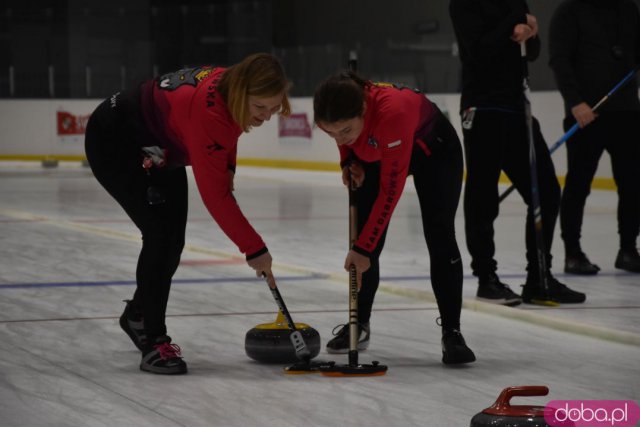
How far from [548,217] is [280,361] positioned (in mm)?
1311

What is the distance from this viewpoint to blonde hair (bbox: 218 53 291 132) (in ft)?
8.45

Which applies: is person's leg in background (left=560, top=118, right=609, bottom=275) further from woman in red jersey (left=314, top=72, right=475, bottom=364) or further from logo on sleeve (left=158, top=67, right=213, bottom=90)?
logo on sleeve (left=158, top=67, right=213, bottom=90)

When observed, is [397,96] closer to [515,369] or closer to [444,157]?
[444,157]

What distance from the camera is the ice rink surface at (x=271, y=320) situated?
2.47m

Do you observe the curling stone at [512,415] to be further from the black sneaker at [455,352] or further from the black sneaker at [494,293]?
the black sneaker at [494,293]

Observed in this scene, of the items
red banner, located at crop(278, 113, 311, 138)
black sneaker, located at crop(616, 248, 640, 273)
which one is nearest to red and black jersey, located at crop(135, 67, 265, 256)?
black sneaker, located at crop(616, 248, 640, 273)

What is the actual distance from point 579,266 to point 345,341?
1.68 m

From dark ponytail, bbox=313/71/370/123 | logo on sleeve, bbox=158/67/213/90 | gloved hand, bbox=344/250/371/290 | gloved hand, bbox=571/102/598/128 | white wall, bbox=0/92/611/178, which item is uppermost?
logo on sleeve, bbox=158/67/213/90

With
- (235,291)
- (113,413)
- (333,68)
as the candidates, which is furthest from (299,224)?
(333,68)

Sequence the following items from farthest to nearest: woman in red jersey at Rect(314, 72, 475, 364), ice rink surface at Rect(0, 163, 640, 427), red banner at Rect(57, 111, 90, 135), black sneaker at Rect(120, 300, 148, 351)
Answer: red banner at Rect(57, 111, 90, 135)
black sneaker at Rect(120, 300, 148, 351)
woman in red jersey at Rect(314, 72, 475, 364)
ice rink surface at Rect(0, 163, 640, 427)

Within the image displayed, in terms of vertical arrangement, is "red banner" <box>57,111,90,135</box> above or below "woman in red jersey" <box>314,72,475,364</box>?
below

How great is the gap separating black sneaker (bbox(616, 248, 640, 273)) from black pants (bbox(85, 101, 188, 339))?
2.30 m

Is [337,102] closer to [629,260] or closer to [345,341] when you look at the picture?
[345,341]

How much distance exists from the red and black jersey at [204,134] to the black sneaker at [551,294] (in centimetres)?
139
